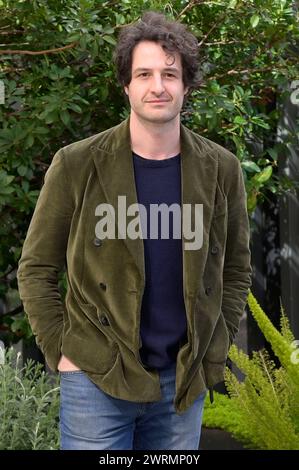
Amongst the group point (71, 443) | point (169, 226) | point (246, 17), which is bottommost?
point (71, 443)

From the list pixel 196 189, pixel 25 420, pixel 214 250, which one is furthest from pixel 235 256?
pixel 25 420

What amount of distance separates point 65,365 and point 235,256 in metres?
0.54

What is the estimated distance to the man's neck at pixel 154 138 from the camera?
2.12 metres

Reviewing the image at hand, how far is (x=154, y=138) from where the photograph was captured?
2.13m

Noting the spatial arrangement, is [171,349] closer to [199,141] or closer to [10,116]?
[199,141]

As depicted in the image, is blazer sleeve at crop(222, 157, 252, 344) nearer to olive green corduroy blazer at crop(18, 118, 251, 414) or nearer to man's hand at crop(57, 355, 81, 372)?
olive green corduroy blazer at crop(18, 118, 251, 414)

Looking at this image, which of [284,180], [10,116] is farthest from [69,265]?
[284,180]

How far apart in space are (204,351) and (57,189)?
0.51 m

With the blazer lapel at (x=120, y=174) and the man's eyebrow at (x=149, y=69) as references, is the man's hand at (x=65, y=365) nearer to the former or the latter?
the blazer lapel at (x=120, y=174)

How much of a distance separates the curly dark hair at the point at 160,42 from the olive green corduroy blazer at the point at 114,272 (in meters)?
0.14

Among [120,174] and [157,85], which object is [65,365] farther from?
[157,85]

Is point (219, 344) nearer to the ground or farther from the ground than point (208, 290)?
nearer to the ground

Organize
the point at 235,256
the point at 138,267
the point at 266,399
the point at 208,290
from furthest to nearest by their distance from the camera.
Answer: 1. the point at 266,399
2. the point at 235,256
3. the point at 208,290
4. the point at 138,267

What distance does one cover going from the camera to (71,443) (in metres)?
2.12
